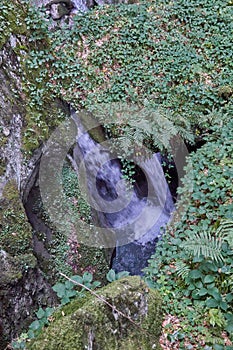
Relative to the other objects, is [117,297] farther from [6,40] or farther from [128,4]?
[128,4]

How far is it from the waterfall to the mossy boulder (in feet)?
11.9

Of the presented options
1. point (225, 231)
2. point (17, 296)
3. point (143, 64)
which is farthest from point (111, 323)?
point (143, 64)

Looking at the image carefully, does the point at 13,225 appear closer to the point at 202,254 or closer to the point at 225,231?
the point at 202,254

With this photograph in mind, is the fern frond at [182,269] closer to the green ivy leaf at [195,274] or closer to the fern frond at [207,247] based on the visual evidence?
the green ivy leaf at [195,274]

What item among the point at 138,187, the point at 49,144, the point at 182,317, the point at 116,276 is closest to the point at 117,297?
the point at 116,276

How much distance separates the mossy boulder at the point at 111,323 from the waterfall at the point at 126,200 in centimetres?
364

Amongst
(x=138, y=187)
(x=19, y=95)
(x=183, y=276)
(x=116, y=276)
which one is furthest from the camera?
(x=138, y=187)

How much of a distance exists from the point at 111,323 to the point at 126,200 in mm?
4525

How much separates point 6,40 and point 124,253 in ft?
16.6

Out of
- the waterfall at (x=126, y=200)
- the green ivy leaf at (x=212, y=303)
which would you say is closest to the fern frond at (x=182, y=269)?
the green ivy leaf at (x=212, y=303)

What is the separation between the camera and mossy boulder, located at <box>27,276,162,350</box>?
6.60ft

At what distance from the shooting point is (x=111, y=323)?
2152mm

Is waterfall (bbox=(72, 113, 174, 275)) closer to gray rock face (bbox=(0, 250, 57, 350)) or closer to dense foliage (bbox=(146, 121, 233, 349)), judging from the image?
dense foliage (bbox=(146, 121, 233, 349))

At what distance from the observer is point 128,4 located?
22.7 ft
